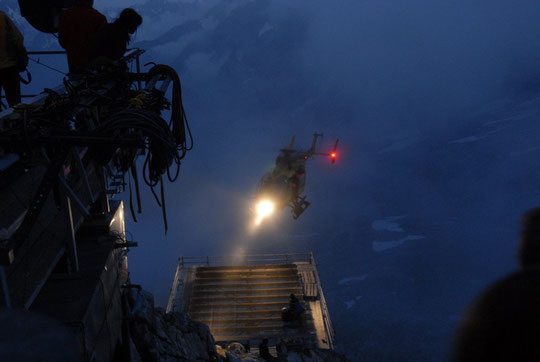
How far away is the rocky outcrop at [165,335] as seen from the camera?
7.43 meters

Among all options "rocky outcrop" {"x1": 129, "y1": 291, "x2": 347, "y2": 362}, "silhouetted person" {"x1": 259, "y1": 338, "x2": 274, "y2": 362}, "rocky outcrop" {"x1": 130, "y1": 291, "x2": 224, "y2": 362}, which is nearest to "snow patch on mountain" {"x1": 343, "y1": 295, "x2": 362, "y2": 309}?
"silhouetted person" {"x1": 259, "y1": 338, "x2": 274, "y2": 362}

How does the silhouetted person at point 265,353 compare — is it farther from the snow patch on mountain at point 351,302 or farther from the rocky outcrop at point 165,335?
the snow patch on mountain at point 351,302

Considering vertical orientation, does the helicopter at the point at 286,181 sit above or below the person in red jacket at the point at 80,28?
above

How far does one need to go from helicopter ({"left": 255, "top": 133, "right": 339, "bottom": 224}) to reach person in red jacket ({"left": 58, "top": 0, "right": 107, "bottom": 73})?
58.8 ft

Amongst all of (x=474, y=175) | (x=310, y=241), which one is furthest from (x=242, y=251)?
(x=474, y=175)

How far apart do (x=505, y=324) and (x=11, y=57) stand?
8865 mm

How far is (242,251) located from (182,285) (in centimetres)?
7613

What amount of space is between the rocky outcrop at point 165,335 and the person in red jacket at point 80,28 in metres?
5.74

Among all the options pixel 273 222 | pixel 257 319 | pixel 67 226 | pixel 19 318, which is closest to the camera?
pixel 19 318

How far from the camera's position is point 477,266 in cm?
6184

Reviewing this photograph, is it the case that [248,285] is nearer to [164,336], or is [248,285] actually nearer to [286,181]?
[286,181]

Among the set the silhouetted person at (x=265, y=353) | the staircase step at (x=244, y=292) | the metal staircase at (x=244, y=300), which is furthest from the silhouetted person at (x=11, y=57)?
the staircase step at (x=244, y=292)

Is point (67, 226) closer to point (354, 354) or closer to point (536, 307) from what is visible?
point (536, 307)

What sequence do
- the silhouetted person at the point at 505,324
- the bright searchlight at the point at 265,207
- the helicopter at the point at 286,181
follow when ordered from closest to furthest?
the silhouetted person at the point at 505,324 → the helicopter at the point at 286,181 → the bright searchlight at the point at 265,207
